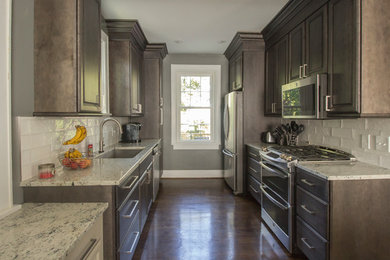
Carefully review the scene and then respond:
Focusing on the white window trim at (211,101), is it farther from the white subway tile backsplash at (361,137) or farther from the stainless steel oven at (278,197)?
the white subway tile backsplash at (361,137)

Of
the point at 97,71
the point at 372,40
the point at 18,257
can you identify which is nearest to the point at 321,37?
the point at 372,40

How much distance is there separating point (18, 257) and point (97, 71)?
4.95ft

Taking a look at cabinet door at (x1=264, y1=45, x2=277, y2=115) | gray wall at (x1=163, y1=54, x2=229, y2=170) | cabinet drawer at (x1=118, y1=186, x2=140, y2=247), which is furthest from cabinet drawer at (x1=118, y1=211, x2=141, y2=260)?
gray wall at (x1=163, y1=54, x2=229, y2=170)

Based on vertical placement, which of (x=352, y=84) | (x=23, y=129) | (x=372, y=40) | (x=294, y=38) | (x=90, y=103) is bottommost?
(x=23, y=129)

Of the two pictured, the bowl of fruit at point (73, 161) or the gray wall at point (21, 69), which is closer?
the gray wall at point (21, 69)

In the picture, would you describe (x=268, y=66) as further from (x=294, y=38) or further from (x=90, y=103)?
(x=90, y=103)

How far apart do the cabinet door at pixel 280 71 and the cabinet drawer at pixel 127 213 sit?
7.56ft

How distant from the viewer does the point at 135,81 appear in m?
3.80

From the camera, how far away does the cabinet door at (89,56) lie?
68.9 inches

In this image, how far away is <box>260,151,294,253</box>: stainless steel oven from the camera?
2328 millimetres

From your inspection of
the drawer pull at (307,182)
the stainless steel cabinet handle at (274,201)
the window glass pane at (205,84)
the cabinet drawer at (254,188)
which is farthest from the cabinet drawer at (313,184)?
the window glass pane at (205,84)

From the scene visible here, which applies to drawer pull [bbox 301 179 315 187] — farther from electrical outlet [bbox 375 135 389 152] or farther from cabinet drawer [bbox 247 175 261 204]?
cabinet drawer [bbox 247 175 261 204]

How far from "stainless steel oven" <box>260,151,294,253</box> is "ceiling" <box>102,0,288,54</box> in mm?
1763

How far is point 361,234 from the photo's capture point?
1.82 meters
